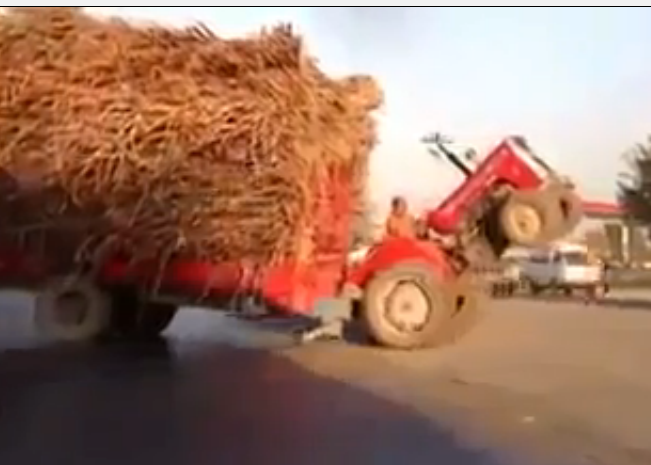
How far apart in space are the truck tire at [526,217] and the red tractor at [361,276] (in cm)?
1

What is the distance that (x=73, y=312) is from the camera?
568 inches

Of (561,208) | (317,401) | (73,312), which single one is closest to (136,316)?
(73,312)

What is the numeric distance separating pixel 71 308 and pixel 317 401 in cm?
517

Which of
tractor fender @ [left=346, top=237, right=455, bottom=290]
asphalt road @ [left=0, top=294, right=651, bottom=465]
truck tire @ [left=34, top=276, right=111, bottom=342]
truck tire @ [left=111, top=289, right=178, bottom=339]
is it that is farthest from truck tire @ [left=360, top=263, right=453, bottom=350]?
truck tire @ [left=34, top=276, right=111, bottom=342]

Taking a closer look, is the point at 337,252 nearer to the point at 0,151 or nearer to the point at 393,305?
the point at 393,305

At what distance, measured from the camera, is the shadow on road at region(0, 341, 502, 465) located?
298 inches

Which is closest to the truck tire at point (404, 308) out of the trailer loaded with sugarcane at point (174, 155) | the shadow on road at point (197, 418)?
the trailer loaded with sugarcane at point (174, 155)

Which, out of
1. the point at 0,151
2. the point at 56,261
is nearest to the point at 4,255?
the point at 56,261

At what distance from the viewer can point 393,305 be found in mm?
14945

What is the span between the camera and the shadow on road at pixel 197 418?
757 centimetres

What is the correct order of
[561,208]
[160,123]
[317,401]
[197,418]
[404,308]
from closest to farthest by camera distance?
[197,418] < [317,401] < [160,123] < [404,308] < [561,208]

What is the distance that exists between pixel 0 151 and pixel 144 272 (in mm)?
2454

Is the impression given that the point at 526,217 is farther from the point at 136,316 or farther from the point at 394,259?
the point at 136,316

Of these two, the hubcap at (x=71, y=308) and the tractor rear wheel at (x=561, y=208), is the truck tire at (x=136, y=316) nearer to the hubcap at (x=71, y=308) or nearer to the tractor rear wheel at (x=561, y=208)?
the hubcap at (x=71, y=308)
